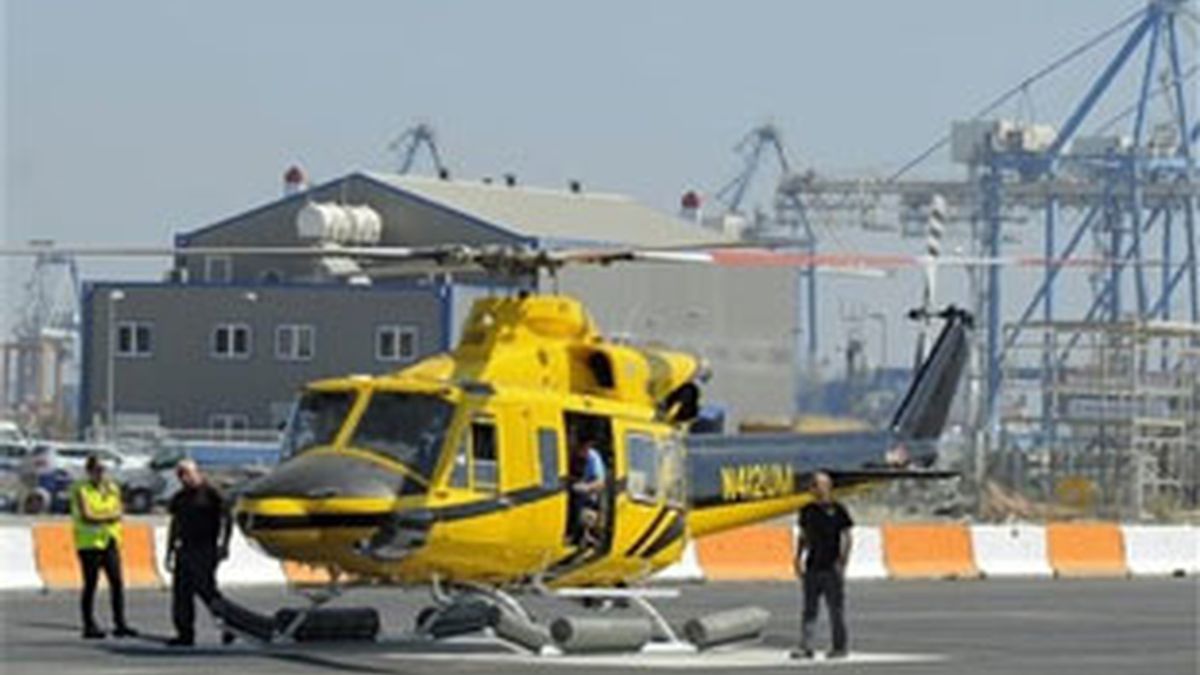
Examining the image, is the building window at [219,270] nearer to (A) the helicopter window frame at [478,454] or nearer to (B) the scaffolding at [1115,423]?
(B) the scaffolding at [1115,423]

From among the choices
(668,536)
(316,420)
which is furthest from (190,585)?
(668,536)

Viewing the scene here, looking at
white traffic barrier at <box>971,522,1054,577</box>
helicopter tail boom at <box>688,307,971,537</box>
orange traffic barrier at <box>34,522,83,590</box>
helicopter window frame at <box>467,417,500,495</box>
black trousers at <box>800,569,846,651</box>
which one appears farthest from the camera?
white traffic barrier at <box>971,522,1054,577</box>

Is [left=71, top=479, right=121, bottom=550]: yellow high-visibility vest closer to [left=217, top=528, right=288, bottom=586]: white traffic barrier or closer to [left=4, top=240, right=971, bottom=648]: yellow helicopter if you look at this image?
[left=4, top=240, right=971, bottom=648]: yellow helicopter

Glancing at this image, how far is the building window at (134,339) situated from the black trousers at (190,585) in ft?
245

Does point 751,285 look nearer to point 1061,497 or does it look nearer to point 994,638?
point 1061,497

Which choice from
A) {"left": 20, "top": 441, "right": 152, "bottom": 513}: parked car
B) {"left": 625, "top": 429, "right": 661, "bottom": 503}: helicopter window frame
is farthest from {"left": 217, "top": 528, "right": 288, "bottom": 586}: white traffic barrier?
{"left": 20, "top": 441, "right": 152, "bottom": 513}: parked car

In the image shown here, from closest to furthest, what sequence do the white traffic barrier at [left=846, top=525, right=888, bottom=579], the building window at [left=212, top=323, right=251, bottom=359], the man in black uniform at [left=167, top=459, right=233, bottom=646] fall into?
the man in black uniform at [left=167, top=459, right=233, bottom=646]
the white traffic barrier at [left=846, top=525, right=888, bottom=579]
the building window at [left=212, top=323, right=251, bottom=359]

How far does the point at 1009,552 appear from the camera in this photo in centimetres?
4922

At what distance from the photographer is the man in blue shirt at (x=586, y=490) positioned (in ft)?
95.5

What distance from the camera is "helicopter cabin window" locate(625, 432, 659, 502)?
29.7 meters

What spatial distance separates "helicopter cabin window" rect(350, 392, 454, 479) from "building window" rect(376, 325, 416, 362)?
72.2 metres

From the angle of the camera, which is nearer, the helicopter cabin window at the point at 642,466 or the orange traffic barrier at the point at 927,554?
the helicopter cabin window at the point at 642,466

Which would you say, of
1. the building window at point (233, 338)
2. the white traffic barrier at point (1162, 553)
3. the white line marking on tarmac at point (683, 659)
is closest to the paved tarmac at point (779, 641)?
the white line marking on tarmac at point (683, 659)

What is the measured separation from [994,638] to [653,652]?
175 inches
